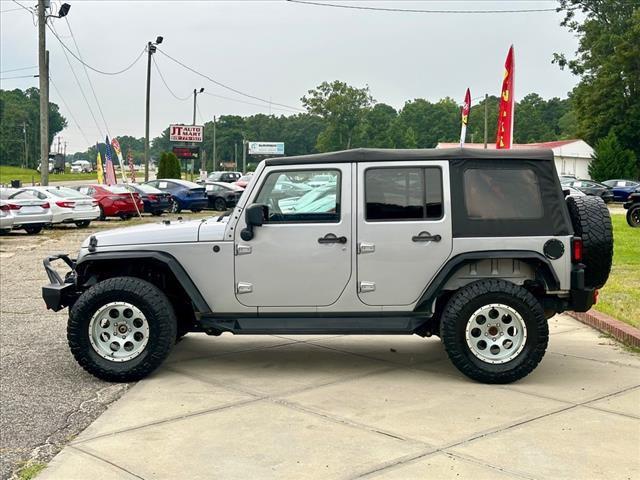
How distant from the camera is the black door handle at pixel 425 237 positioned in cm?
634

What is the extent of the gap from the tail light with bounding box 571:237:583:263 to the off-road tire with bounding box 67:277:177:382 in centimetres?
328

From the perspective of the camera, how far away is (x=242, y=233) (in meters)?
6.46

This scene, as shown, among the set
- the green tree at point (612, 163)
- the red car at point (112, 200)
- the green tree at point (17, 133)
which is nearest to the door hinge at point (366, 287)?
the red car at point (112, 200)

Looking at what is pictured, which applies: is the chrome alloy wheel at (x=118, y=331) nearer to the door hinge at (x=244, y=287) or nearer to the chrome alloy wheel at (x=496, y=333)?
the door hinge at (x=244, y=287)

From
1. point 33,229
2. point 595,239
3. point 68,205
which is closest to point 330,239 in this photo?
point 595,239

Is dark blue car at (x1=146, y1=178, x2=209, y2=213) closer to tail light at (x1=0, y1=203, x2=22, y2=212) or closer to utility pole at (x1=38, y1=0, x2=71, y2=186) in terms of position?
utility pole at (x1=38, y1=0, x2=71, y2=186)

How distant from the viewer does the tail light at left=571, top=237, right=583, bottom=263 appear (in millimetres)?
6301

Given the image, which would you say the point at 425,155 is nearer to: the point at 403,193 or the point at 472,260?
the point at 403,193

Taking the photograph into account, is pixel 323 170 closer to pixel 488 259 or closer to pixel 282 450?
pixel 488 259

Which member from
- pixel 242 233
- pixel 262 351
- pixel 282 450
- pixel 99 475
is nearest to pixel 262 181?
pixel 242 233

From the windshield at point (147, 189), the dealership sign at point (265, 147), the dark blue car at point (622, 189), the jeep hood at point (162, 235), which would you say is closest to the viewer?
the jeep hood at point (162, 235)

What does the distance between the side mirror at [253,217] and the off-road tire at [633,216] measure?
18.8 m

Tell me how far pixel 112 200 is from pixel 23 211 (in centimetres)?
609

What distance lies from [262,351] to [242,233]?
1629 millimetres
